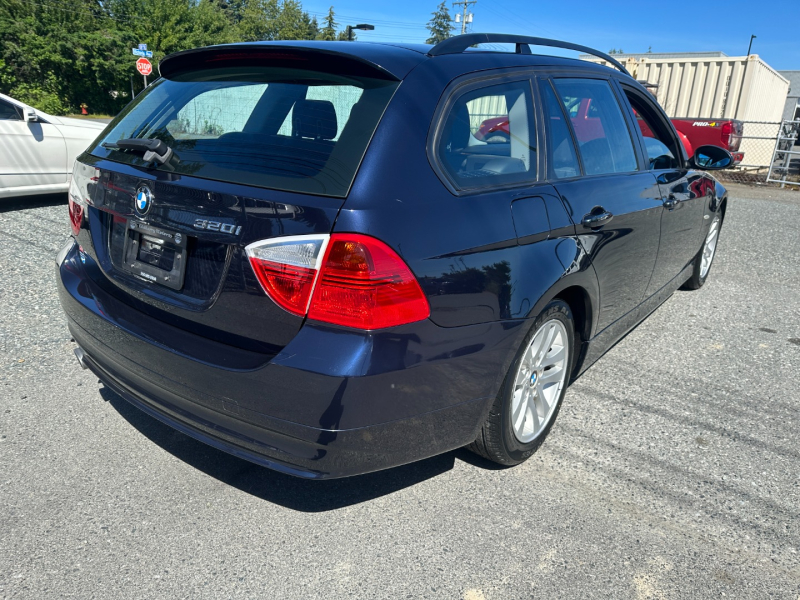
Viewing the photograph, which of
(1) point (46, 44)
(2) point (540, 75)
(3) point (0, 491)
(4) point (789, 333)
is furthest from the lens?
(1) point (46, 44)

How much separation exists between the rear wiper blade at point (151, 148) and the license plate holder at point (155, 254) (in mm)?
240

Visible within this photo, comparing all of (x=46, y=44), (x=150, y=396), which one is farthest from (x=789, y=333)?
(x=46, y=44)

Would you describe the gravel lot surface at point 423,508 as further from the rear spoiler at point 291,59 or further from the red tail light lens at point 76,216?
the rear spoiler at point 291,59

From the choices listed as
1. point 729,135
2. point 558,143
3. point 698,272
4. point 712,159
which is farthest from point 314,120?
point 729,135

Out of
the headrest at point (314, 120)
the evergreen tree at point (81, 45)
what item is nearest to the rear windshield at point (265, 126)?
the headrest at point (314, 120)

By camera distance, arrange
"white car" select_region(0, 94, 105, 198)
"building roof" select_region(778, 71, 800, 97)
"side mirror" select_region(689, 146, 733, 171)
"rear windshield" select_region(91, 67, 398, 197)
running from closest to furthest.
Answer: "rear windshield" select_region(91, 67, 398, 197)
"side mirror" select_region(689, 146, 733, 171)
"white car" select_region(0, 94, 105, 198)
"building roof" select_region(778, 71, 800, 97)

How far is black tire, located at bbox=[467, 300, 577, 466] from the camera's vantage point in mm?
2549

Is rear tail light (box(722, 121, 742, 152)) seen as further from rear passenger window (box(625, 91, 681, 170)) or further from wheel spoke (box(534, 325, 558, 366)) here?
wheel spoke (box(534, 325, 558, 366))

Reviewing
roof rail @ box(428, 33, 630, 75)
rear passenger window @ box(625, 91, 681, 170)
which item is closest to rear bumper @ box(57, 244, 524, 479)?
roof rail @ box(428, 33, 630, 75)

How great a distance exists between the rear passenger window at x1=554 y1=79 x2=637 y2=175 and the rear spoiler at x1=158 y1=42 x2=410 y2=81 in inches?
46.1

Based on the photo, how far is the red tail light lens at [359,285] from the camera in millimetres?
1940

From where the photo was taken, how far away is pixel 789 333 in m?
4.81

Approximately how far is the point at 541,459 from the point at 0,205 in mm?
7530

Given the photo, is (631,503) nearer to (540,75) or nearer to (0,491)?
(540,75)
